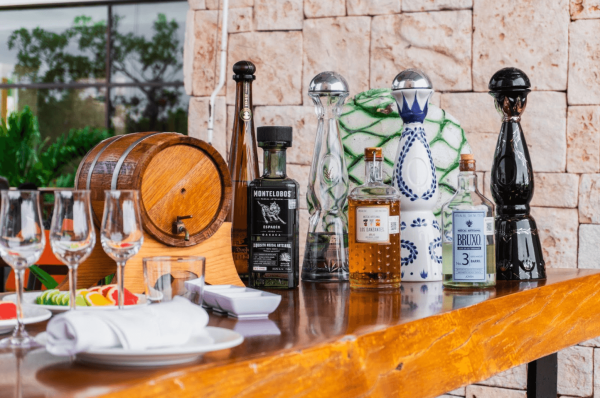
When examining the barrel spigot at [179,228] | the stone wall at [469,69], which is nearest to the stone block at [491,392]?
the stone wall at [469,69]

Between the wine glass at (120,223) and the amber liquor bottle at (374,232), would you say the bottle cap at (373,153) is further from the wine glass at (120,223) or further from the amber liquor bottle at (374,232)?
the wine glass at (120,223)

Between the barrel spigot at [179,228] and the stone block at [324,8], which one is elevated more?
the stone block at [324,8]

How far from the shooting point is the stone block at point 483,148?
8.56 feet

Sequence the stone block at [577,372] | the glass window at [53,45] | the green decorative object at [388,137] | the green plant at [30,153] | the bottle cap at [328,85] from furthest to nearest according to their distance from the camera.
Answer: the glass window at [53,45] → the green plant at [30,153] → the stone block at [577,372] → the green decorative object at [388,137] → the bottle cap at [328,85]

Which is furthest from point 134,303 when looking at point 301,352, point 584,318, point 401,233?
point 584,318

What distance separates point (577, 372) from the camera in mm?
2459

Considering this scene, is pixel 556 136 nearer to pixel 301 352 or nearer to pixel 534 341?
pixel 534 341

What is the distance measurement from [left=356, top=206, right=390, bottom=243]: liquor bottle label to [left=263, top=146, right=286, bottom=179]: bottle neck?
15cm

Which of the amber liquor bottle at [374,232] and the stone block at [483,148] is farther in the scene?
the stone block at [483,148]

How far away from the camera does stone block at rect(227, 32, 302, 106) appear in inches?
116

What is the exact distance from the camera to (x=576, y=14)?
2.50 metres

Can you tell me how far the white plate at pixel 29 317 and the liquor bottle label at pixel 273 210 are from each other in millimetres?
384

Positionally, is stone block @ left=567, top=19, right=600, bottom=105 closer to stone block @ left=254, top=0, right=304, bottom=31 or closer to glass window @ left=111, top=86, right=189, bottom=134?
stone block @ left=254, top=0, right=304, bottom=31

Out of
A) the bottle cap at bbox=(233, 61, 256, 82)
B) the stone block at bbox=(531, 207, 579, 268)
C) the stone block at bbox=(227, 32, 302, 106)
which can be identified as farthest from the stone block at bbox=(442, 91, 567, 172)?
the bottle cap at bbox=(233, 61, 256, 82)
